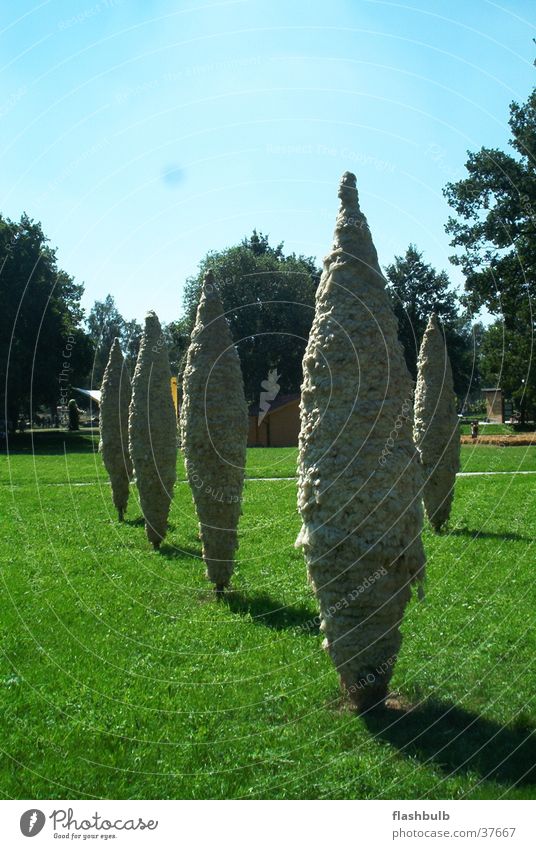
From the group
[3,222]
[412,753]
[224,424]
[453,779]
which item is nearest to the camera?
[453,779]

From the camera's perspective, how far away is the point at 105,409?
816 inches

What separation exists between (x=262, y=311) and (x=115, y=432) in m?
5.41

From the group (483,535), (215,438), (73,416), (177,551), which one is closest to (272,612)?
(215,438)

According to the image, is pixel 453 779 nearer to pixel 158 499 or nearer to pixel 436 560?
pixel 436 560

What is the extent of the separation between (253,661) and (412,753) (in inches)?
108

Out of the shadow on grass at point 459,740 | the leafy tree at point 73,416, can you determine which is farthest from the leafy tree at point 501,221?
the leafy tree at point 73,416

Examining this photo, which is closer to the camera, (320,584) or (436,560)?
(320,584)

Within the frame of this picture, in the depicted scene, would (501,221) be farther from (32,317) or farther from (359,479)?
(32,317)

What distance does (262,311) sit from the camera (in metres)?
21.8

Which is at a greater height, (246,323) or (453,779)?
(246,323)

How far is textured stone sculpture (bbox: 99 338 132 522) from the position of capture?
20.2m

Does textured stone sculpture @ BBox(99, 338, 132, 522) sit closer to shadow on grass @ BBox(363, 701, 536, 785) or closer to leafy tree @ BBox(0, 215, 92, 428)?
shadow on grass @ BBox(363, 701, 536, 785)

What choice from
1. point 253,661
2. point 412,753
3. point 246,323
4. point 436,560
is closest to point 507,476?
point 246,323

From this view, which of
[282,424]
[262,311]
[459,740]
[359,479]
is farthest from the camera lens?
[282,424]
